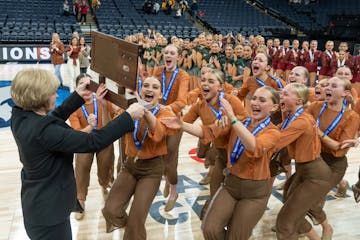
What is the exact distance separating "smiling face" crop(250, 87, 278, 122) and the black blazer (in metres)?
1.17

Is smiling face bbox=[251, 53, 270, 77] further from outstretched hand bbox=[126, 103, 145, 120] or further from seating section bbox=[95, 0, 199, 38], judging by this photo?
seating section bbox=[95, 0, 199, 38]

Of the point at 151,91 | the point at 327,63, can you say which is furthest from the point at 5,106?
the point at 327,63

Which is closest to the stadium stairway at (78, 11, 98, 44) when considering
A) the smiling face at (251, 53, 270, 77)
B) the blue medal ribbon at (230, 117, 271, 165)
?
the smiling face at (251, 53, 270, 77)

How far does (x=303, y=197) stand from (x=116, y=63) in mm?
1941

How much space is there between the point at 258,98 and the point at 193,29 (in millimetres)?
16115

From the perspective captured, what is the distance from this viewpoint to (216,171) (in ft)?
12.8

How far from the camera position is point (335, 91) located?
11.7 ft

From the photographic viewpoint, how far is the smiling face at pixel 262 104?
9.81 ft

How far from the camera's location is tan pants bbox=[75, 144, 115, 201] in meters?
4.30

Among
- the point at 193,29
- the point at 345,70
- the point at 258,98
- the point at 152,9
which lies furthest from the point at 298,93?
the point at 152,9

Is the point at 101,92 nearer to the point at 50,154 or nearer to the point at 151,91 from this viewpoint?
the point at 50,154

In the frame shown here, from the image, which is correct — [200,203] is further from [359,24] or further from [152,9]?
[359,24]

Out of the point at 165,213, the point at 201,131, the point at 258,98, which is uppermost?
the point at 258,98

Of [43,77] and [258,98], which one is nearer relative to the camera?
[43,77]
